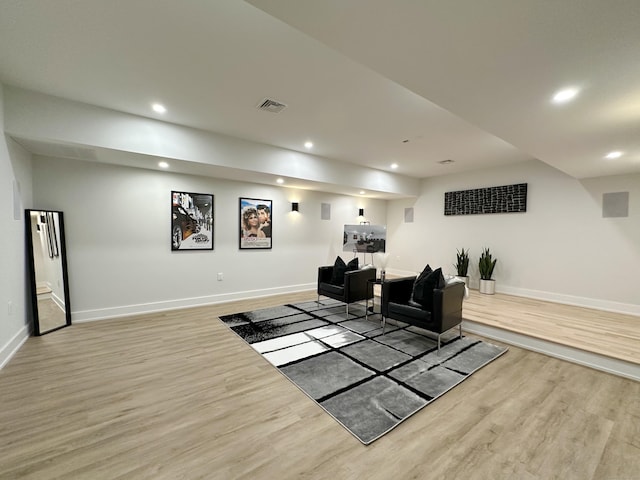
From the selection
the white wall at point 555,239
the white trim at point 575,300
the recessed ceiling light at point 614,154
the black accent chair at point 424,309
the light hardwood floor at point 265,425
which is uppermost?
the recessed ceiling light at point 614,154

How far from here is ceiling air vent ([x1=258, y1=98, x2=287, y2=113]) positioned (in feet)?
10.0

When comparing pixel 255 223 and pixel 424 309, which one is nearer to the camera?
pixel 424 309

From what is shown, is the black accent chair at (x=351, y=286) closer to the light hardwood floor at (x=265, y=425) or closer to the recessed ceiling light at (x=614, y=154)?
the light hardwood floor at (x=265, y=425)

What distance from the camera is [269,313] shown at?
458 cm

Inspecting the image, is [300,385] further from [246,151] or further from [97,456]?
[246,151]

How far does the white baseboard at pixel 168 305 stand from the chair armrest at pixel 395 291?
9.22ft

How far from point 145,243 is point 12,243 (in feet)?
5.14

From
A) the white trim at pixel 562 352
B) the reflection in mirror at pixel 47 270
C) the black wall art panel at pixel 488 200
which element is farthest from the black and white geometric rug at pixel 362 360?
the black wall art panel at pixel 488 200

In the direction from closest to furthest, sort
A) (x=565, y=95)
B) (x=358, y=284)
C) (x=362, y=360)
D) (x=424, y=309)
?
(x=565, y=95) < (x=362, y=360) < (x=424, y=309) < (x=358, y=284)

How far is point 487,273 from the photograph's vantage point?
5754 millimetres

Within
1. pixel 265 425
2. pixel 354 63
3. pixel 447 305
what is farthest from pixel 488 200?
pixel 265 425

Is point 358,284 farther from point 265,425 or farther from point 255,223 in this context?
point 265,425

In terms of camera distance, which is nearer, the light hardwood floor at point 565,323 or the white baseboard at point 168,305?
the light hardwood floor at point 565,323

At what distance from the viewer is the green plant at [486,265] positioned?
574cm
